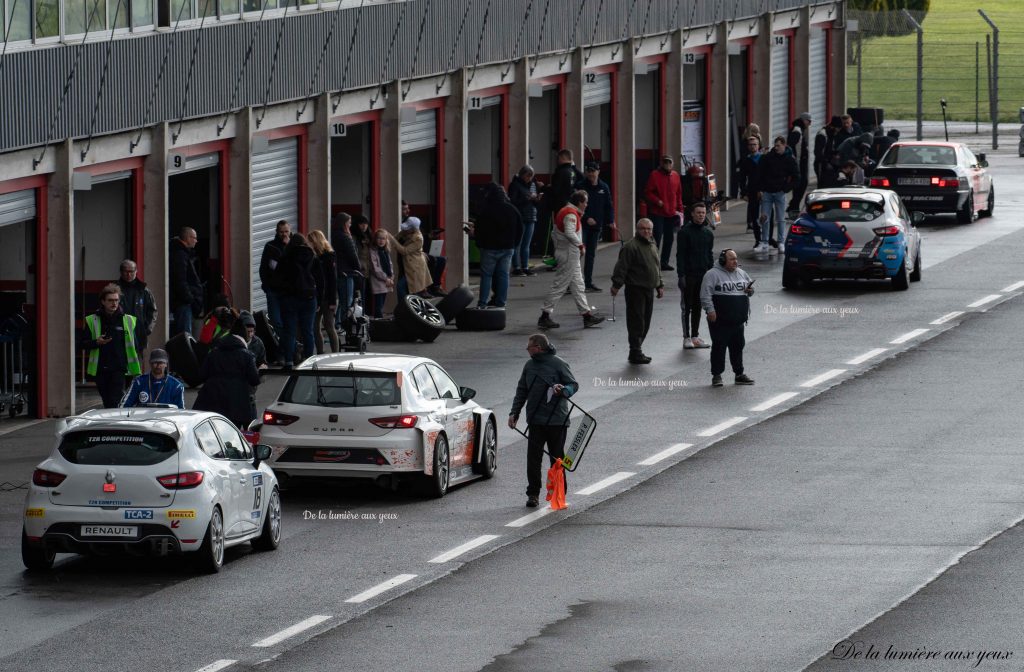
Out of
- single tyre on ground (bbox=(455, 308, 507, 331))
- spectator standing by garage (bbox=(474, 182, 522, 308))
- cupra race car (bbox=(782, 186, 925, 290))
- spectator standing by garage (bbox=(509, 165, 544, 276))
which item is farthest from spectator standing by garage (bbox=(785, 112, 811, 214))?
single tyre on ground (bbox=(455, 308, 507, 331))

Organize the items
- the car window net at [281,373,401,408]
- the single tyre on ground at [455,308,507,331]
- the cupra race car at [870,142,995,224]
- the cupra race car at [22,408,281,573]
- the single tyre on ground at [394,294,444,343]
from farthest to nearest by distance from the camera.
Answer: the cupra race car at [870,142,995,224] → the single tyre on ground at [455,308,507,331] → the single tyre on ground at [394,294,444,343] → the car window net at [281,373,401,408] → the cupra race car at [22,408,281,573]

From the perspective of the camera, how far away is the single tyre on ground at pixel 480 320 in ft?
96.7

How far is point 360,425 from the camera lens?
61.4 ft

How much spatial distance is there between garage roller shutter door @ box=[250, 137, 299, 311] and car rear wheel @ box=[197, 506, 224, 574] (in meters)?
12.3

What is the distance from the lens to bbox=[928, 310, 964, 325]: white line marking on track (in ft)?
97.8

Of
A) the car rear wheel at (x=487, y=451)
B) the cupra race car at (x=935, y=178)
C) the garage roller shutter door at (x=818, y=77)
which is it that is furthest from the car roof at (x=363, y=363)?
the garage roller shutter door at (x=818, y=77)

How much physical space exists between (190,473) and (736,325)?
33.7ft

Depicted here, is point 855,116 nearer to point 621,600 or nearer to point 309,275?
point 309,275

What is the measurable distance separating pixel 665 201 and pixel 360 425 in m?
16.5

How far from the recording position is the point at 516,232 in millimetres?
30312

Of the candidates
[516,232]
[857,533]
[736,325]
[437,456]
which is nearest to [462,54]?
[516,232]

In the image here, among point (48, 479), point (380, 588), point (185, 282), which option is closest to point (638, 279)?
point (185, 282)

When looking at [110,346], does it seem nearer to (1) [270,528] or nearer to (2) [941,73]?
(1) [270,528]

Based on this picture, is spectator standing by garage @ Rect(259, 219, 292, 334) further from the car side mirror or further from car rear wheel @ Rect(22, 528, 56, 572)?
car rear wheel @ Rect(22, 528, 56, 572)
